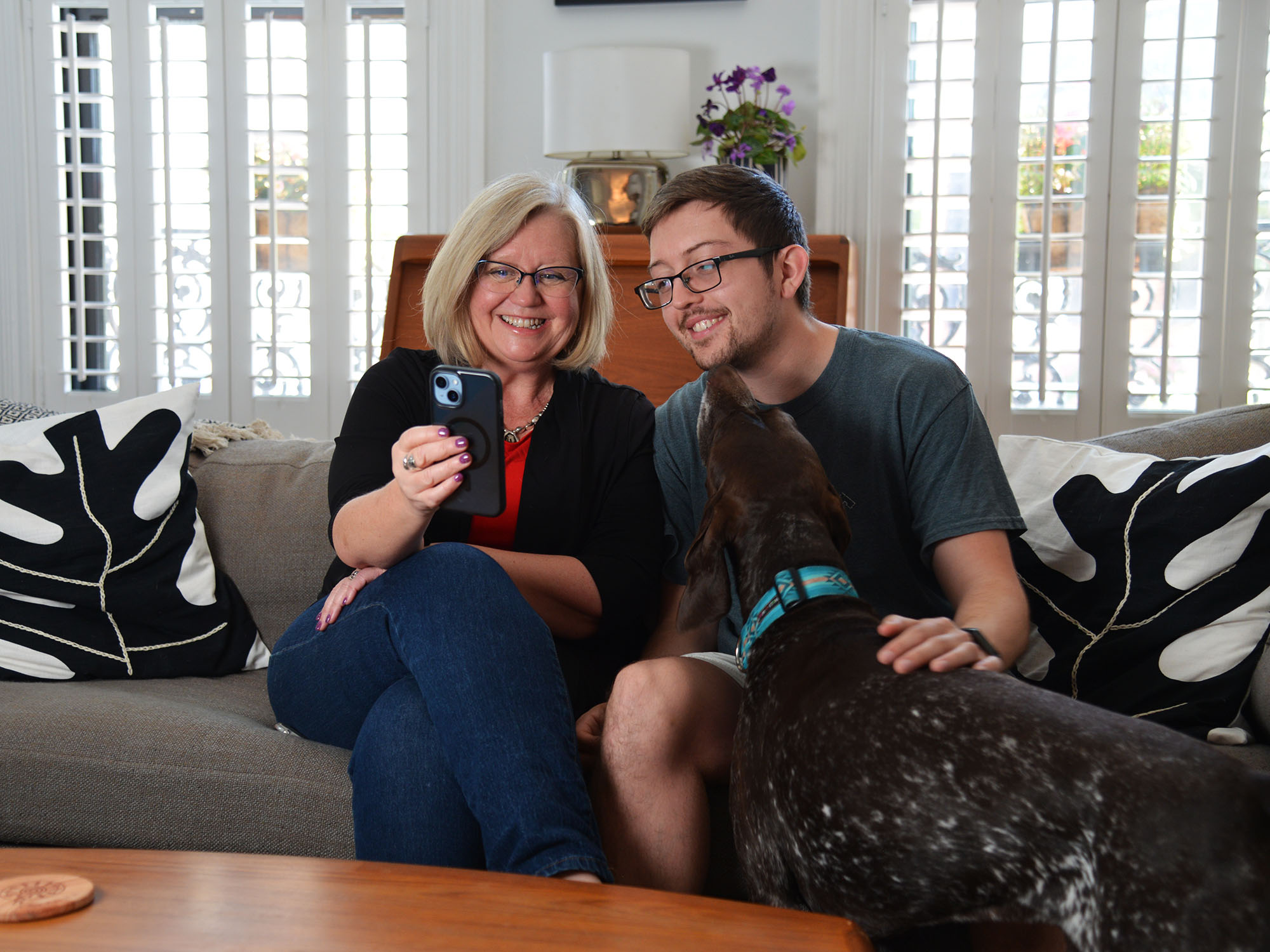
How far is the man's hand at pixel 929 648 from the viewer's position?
1.07m

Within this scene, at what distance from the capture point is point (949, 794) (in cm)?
97

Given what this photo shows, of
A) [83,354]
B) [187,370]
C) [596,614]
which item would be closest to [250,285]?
[187,370]

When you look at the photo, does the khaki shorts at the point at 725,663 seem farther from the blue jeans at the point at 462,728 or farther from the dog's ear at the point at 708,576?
the blue jeans at the point at 462,728

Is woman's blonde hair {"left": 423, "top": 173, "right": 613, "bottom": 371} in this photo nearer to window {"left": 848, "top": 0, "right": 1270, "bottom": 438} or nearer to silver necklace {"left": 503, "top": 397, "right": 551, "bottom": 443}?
silver necklace {"left": 503, "top": 397, "right": 551, "bottom": 443}

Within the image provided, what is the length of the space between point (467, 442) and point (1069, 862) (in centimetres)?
84

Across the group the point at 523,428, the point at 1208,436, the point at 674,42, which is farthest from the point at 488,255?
the point at 674,42

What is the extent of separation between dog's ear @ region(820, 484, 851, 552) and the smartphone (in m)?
0.42

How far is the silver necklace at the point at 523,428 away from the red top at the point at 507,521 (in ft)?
0.08

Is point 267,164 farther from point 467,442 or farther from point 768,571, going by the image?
point 768,571

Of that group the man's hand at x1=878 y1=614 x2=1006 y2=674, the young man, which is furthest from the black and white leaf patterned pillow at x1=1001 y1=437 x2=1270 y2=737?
the man's hand at x1=878 y1=614 x2=1006 y2=674

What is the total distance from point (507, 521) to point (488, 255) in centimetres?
46

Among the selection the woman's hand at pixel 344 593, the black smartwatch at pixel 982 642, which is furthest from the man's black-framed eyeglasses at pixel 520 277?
the black smartwatch at pixel 982 642

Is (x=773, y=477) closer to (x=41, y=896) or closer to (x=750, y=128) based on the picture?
(x=41, y=896)

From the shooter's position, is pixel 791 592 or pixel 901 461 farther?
pixel 901 461
